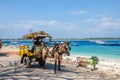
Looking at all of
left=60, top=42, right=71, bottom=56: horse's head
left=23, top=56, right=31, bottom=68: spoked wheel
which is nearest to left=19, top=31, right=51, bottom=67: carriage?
left=23, top=56, right=31, bottom=68: spoked wheel

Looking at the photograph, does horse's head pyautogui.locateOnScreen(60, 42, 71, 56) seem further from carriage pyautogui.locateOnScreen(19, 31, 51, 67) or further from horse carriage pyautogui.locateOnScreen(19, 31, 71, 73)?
carriage pyautogui.locateOnScreen(19, 31, 51, 67)

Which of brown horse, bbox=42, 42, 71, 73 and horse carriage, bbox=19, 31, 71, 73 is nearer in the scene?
brown horse, bbox=42, 42, 71, 73

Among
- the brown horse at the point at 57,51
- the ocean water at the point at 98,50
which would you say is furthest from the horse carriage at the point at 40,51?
the ocean water at the point at 98,50

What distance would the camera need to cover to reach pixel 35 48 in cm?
1862

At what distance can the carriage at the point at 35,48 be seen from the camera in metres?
18.4

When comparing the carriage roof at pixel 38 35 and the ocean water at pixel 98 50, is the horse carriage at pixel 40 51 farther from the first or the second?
the ocean water at pixel 98 50

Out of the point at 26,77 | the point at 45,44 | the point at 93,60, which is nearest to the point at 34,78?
the point at 26,77

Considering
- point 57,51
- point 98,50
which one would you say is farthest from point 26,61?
point 98,50

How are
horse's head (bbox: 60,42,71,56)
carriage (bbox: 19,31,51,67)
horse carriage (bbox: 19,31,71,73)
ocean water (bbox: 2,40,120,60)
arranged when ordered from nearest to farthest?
1. horse's head (bbox: 60,42,71,56)
2. horse carriage (bbox: 19,31,71,73)
3. carriage (bbox: 19,31,51,67)
4. ocean water (bbox: 2,40,120,60)

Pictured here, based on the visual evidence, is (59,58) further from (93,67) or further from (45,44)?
(93,67)

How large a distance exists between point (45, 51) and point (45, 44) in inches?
31.0

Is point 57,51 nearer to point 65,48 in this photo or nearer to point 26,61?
point 65,48

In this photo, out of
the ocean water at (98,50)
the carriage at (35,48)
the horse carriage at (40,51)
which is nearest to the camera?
the horse carriage at (40,51)

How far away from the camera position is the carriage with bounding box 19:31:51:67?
60.4ft
